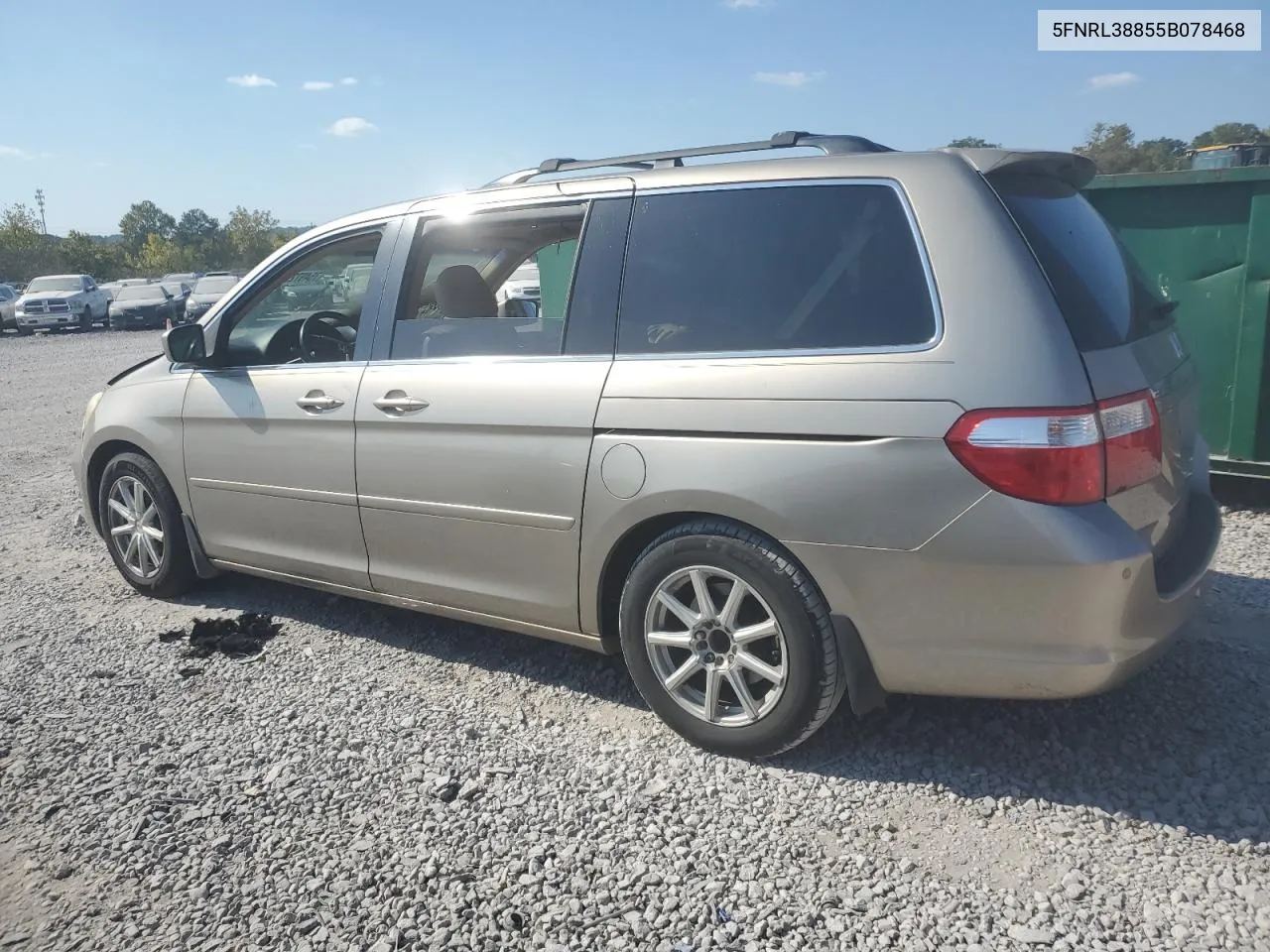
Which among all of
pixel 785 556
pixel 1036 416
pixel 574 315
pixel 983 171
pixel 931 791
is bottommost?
pixel 931 791

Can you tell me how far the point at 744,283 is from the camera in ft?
10.7

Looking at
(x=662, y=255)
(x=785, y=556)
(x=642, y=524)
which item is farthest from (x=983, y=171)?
(x=642, y=524)

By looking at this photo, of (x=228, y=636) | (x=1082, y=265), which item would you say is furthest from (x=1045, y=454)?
(x=228, y=636)

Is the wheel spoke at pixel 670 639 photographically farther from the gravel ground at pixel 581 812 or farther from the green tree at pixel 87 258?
the green tree at pixel 87 258

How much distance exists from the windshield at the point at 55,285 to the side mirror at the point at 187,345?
33.5 metres

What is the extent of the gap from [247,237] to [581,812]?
102m

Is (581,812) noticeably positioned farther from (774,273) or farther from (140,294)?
(140,294)

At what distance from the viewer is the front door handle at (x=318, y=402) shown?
4160mm

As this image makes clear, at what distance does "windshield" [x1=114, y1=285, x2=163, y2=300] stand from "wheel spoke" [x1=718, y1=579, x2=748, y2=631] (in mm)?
34720

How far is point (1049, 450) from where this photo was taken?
2656mm

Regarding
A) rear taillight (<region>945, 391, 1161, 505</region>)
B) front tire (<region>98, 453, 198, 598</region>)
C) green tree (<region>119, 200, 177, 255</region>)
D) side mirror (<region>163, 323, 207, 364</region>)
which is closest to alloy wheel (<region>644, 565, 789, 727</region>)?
rear taillight (<region>945, 391, 1161, 505</region>)

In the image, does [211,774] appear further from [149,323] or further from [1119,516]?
[149,323]

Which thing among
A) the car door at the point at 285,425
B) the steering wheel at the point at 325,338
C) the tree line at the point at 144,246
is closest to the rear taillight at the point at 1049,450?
the car door at the point at 285,425

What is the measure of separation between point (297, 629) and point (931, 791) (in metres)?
3.03
